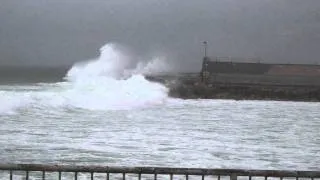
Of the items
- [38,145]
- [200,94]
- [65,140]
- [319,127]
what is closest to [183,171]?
[38,145]

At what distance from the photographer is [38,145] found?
17516 mm

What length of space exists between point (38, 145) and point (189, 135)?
6448mm

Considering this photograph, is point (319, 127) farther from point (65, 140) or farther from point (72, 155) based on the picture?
point (72, 155)

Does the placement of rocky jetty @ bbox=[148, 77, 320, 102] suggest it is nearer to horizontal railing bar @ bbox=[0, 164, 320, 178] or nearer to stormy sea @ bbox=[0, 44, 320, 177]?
stormy sea @ bbox=[0, 44, 320, 177]

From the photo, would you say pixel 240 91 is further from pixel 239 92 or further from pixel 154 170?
pixel 154 170

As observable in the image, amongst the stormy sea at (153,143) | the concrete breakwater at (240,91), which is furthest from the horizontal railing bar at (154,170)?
the concrete breakwater at (240,91)

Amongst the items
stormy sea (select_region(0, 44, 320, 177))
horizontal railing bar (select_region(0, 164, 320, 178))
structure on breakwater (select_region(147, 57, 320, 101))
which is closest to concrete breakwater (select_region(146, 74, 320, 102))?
structure on breakwater (select_region(147, 57, 320, 101))

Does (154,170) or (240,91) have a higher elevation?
(240,91)

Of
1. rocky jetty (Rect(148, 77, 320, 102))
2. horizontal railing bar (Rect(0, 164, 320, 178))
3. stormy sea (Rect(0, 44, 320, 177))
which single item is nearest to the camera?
horizontal railing bar (Rect(0, 164, 320, 178))

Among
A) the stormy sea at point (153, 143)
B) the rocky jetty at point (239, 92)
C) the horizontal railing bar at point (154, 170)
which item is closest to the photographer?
the horizontal railing bar at point (154, 170)

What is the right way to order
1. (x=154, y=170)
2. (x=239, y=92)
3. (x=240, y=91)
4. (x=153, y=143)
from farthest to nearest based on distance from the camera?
(x=240, y=91)
(x=239, y=92)
(x=153, y=143)
(x=154, y=170)

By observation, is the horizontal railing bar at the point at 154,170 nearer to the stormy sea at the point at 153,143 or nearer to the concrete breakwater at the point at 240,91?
the stormy sea at the point at 153,143

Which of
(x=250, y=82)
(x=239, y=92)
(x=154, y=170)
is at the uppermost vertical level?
(x=250, y=82)

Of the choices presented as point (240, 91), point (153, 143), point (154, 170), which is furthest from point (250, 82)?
point (154, 170)
